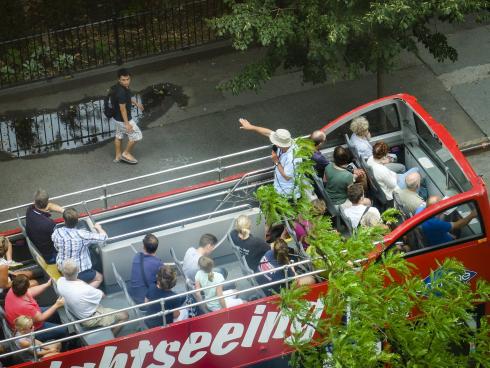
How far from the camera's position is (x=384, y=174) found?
11055 mm

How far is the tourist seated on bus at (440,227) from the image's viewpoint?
10.1 m

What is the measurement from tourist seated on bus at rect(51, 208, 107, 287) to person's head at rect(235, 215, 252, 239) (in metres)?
1.49

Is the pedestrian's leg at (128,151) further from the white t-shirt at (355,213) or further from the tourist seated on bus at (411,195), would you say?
the tourist seated on bus at (411,195)

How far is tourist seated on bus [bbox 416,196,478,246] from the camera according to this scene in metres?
10.1

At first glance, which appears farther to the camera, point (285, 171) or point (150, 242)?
point (285, 171)

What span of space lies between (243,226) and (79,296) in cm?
191

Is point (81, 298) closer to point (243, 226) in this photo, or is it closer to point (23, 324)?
point (23, 324)

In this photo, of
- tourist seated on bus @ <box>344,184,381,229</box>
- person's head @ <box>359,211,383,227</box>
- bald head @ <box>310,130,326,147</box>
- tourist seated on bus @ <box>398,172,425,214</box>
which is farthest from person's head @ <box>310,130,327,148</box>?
person's head @ <box>359,211,383,227</box>

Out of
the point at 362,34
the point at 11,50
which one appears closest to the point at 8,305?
the point at 362,34

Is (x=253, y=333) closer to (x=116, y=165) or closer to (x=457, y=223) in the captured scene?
(x=457, y=223)

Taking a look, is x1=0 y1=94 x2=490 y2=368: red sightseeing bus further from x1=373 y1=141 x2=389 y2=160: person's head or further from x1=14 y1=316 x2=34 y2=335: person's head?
x1=373 y1=141 x2=389 y2=160: person's head

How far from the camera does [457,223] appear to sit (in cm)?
1029

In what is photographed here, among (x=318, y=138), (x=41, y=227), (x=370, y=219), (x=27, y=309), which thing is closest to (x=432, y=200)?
(x=370, y=219)

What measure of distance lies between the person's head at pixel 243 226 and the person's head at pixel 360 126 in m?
1.91
